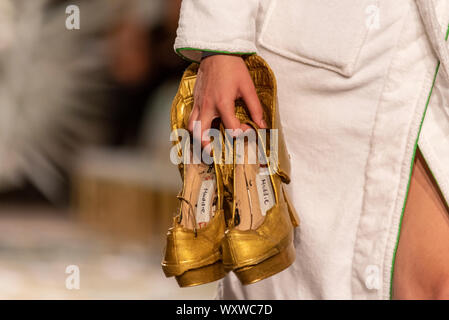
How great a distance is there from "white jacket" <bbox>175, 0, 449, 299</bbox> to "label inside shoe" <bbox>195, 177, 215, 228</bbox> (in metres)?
0.16

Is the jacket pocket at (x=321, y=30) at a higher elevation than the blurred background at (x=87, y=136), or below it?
higher

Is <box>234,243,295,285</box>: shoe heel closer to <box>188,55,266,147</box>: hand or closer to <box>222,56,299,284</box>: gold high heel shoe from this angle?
<box>222,56,299,284</box>: gold high heel shoe

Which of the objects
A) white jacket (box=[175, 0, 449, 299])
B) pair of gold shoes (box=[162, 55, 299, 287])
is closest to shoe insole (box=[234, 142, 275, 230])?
pair of gold shoes (box=[162, 55, 299, 287])

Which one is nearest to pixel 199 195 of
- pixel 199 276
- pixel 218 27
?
pixel 199 276

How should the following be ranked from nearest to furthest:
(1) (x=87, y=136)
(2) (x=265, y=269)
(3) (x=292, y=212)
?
(2) (x=265, y=269) → (3) (x=292, y=212) → (1) (x=87, y=136)

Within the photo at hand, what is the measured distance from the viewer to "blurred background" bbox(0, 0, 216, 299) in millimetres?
3182

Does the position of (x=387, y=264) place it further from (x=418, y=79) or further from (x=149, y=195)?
(x=149, y=195)

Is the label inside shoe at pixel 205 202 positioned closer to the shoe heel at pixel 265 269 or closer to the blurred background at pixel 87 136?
the shoe heel at pixel 265 269

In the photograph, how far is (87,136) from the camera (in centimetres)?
402

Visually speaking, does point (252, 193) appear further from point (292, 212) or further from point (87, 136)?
point (87, 136)

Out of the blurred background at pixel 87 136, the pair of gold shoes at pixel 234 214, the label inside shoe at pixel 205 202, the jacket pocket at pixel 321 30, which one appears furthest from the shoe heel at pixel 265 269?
the blurred background at pixel 87 136

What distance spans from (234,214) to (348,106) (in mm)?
243

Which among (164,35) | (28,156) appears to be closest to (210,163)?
(164,35)

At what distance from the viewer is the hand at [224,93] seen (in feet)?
3.03
